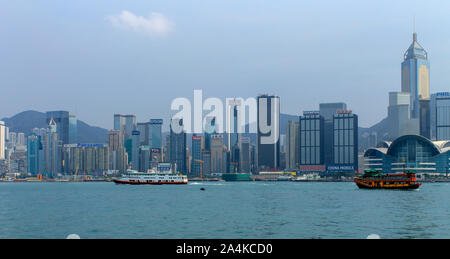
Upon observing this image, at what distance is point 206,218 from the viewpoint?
60.2 meters
